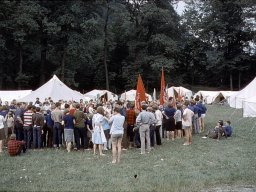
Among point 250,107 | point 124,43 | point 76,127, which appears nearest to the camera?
point 76,127

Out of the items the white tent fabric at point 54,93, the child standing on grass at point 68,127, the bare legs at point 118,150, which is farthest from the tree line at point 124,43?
the bare legs at point 118,150

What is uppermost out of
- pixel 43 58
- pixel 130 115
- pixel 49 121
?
pixel 43 58

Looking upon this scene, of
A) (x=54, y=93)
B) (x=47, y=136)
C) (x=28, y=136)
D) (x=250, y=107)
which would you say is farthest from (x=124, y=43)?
(x=28, y=136)

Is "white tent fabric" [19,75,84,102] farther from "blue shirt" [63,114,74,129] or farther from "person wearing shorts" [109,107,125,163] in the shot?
"person wearing shorts" [109,107,125,163]

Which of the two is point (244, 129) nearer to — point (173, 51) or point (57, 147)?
point (57, 147)

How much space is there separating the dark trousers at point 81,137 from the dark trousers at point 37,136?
5.16ft

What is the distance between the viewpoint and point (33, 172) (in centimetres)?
1198

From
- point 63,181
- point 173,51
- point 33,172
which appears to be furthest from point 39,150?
point 173,51

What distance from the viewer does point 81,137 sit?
16.7 metres

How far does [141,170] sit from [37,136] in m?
6.48

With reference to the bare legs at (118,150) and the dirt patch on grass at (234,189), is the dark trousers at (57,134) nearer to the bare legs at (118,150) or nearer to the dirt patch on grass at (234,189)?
the bare legs at (118,150)

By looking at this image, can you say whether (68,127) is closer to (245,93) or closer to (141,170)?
(141,170)

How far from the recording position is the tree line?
150 feet

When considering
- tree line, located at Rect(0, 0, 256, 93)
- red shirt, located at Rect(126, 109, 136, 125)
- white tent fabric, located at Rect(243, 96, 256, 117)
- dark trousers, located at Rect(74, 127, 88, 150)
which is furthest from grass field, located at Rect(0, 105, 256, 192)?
tree line, located at Rect(0, 0, 256, 93)
